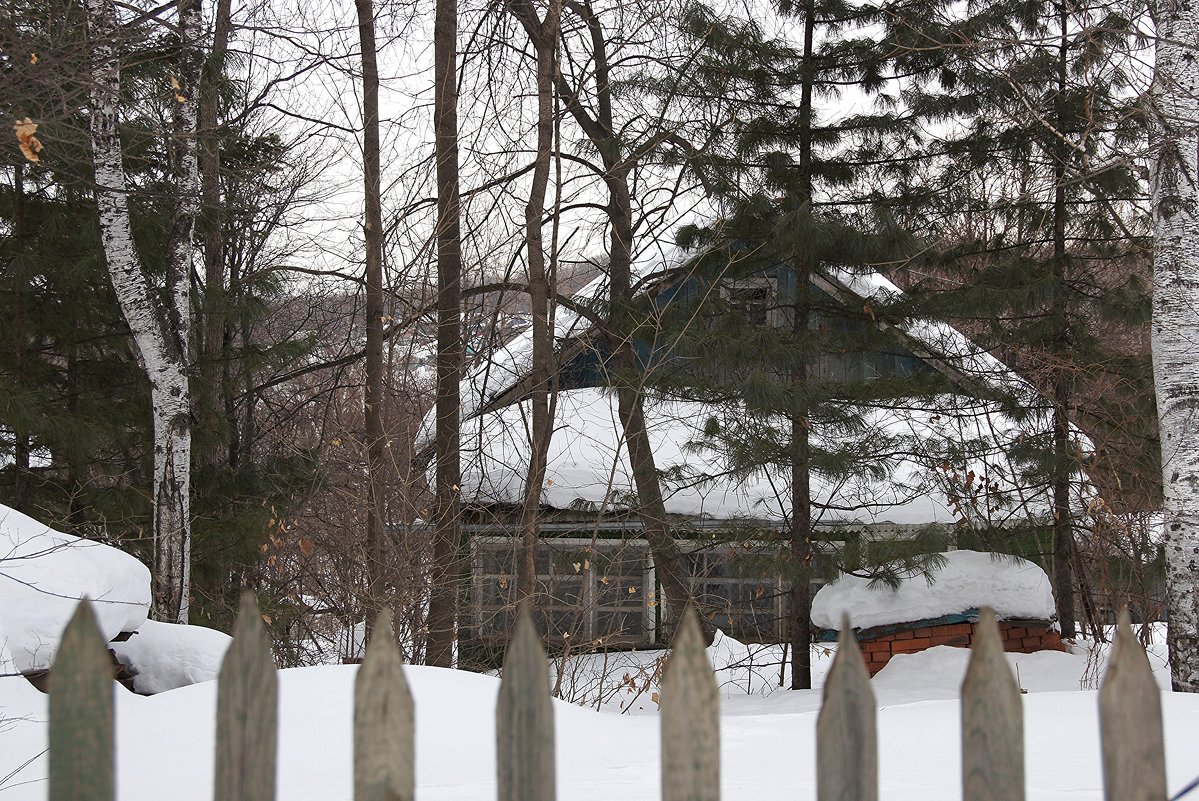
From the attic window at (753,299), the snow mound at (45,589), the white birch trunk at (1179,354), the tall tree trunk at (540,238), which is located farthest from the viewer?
the attic window at (753,299)

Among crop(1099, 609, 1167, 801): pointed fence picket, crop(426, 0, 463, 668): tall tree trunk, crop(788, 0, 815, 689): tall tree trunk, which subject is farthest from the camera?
crop(788, 0, 815, 689): tall tree trunk

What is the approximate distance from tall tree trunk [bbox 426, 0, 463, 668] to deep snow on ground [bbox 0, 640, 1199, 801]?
5106 millimetres

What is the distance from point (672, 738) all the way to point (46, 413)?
933cm

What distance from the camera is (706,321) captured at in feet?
35.0

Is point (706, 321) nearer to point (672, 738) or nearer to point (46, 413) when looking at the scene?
point (46, 413)

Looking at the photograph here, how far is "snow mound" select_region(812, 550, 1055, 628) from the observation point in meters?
11.0

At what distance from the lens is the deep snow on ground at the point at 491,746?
10.3 ft

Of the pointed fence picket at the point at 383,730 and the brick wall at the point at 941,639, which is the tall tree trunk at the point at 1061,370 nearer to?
the brick wall at the point at 941,639

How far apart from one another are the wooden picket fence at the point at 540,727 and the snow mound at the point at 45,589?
3145 millimetres

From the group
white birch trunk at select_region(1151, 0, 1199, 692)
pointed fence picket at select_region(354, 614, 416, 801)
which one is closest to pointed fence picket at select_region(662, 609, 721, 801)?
pointed fence picket at select_region(354, 614, 416, 801)

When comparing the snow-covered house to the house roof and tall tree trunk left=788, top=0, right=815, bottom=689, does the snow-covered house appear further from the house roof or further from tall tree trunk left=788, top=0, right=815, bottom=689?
tall tree trunk left=788, top=0, right=815, bottom=689

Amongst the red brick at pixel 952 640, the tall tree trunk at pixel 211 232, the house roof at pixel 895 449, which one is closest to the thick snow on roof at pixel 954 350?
the house roof at pixel 895 449

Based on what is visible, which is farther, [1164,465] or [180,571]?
[180,571]

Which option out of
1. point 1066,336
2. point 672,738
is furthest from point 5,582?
point 1066,336
